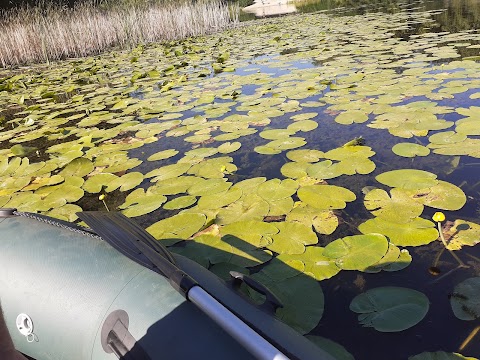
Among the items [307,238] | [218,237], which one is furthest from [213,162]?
[307,238]

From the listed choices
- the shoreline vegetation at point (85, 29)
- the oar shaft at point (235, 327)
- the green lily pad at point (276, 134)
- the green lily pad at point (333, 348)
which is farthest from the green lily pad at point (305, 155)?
the shoreline vegetation at point (85, 29)

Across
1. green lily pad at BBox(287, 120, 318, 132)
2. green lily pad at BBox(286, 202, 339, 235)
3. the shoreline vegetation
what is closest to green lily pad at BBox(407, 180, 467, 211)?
green lily pad at BBox(286, 202, 339, 235)

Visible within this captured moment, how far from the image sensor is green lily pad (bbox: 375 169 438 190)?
1556 millimetres

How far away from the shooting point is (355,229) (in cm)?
141

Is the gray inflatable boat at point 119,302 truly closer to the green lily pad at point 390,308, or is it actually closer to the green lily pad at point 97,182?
the green lily pad at point 390,308

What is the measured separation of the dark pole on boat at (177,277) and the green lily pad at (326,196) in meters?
0.82

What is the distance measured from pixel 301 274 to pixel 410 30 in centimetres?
633

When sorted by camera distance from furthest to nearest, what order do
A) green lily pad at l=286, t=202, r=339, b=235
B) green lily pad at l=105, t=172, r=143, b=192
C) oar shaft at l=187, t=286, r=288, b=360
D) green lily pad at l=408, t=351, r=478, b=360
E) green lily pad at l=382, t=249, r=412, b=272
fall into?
Answer: green lily pad at l=105, t=172, r=143, b=192 → green lily pad at l=286, t=202, r=339, b=235 → green lily pad at l=382, t=249, r=412, b=272 → green lily pad at l=408, t=351, r=478, b=360 → oar shaft at l=187, t=286, r=288, b=360

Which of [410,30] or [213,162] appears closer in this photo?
[213,162]

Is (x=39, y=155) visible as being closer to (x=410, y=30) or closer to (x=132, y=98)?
(x=132, y=98)

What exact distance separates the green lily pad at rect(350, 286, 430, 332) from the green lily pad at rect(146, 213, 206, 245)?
2.25 feet

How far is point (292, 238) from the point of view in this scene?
134 centimetres

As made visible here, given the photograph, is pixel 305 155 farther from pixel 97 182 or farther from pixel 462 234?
pixel 97 182

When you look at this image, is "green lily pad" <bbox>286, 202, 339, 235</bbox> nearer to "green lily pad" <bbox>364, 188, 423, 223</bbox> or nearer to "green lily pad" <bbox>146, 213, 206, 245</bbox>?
"green lily pad" <bbox>364, 188, 423, 223</bbox>
